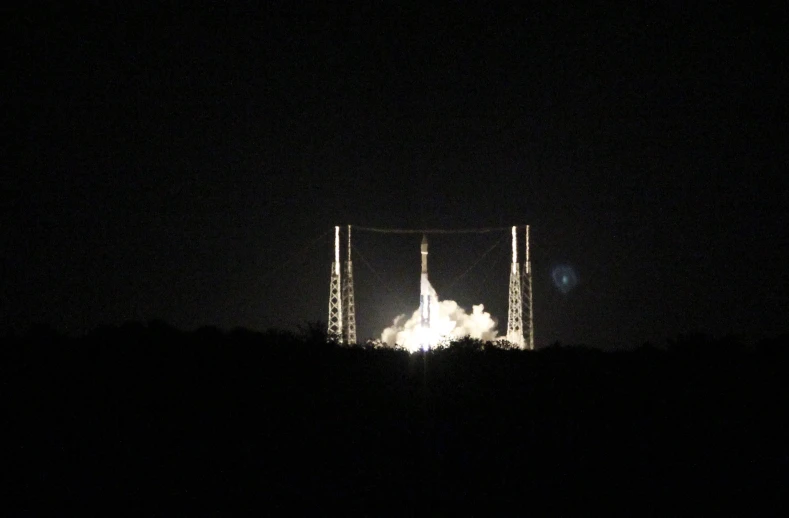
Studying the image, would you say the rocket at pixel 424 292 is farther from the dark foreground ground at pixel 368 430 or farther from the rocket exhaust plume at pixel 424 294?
the dark foreground ground at pixel 368 430

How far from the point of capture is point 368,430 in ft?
46.7

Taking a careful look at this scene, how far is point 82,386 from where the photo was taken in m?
15.4

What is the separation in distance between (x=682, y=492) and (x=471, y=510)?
330 centimetres

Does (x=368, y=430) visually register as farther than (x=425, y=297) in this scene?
No

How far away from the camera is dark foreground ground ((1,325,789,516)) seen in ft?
41.5

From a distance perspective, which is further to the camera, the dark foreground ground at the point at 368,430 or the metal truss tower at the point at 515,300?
the metal truss tower at the point at 515,300

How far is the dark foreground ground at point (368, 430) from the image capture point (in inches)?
498

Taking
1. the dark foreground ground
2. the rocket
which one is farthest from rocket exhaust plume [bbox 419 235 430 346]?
the dark foreground ground

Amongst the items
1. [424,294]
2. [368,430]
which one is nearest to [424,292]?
[424,294]

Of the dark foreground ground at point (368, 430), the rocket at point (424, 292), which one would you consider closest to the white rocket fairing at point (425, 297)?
the rocket at point (424, 292)

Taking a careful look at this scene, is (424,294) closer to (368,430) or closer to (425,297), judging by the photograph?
(425,297)

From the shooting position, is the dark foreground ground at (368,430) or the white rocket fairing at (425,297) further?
the white rocket fairing at (425,297)

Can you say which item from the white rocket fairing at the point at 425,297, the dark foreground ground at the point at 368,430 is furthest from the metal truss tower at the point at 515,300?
the dark foreground ground at the point at 368,430

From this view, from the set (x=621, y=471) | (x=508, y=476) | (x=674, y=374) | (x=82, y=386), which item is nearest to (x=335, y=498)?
(x=508, y=476)
